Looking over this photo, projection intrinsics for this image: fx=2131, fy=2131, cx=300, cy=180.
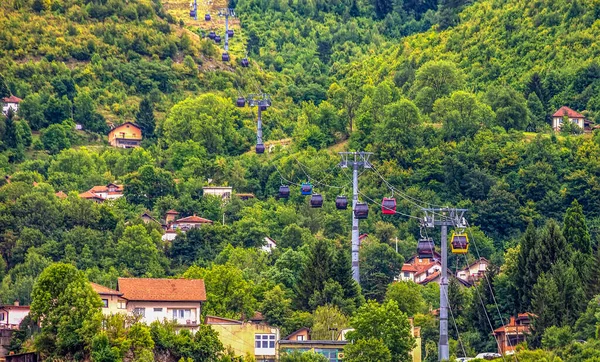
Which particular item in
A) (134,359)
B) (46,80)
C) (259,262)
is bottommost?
(134,359)

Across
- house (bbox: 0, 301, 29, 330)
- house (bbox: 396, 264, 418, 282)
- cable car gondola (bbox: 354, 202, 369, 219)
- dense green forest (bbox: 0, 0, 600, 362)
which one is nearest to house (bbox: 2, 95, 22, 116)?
dense green forest (bbox: 0, 0, 600, 362)

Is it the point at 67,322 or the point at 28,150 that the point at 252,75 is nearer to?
the point at 28,150

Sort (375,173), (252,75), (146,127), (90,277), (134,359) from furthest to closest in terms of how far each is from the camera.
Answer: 1. (252,75)
2. (146,127)
3. (375,173)
4. (90,277)
5. (134,359)

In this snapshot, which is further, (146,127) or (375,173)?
(146,127)

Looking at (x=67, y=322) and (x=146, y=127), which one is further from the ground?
(x=146, y=127)

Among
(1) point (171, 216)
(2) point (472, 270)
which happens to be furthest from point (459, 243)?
(1) point (171, 216)

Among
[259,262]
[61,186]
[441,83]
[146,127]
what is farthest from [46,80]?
[259,262]

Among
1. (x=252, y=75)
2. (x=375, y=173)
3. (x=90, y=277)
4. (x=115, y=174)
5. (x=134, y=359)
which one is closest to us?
(x=134, y=359)

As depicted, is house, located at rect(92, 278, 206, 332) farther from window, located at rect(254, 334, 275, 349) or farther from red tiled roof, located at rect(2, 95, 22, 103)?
red tiled roof, located at rect(2, 95, 22, 103)
